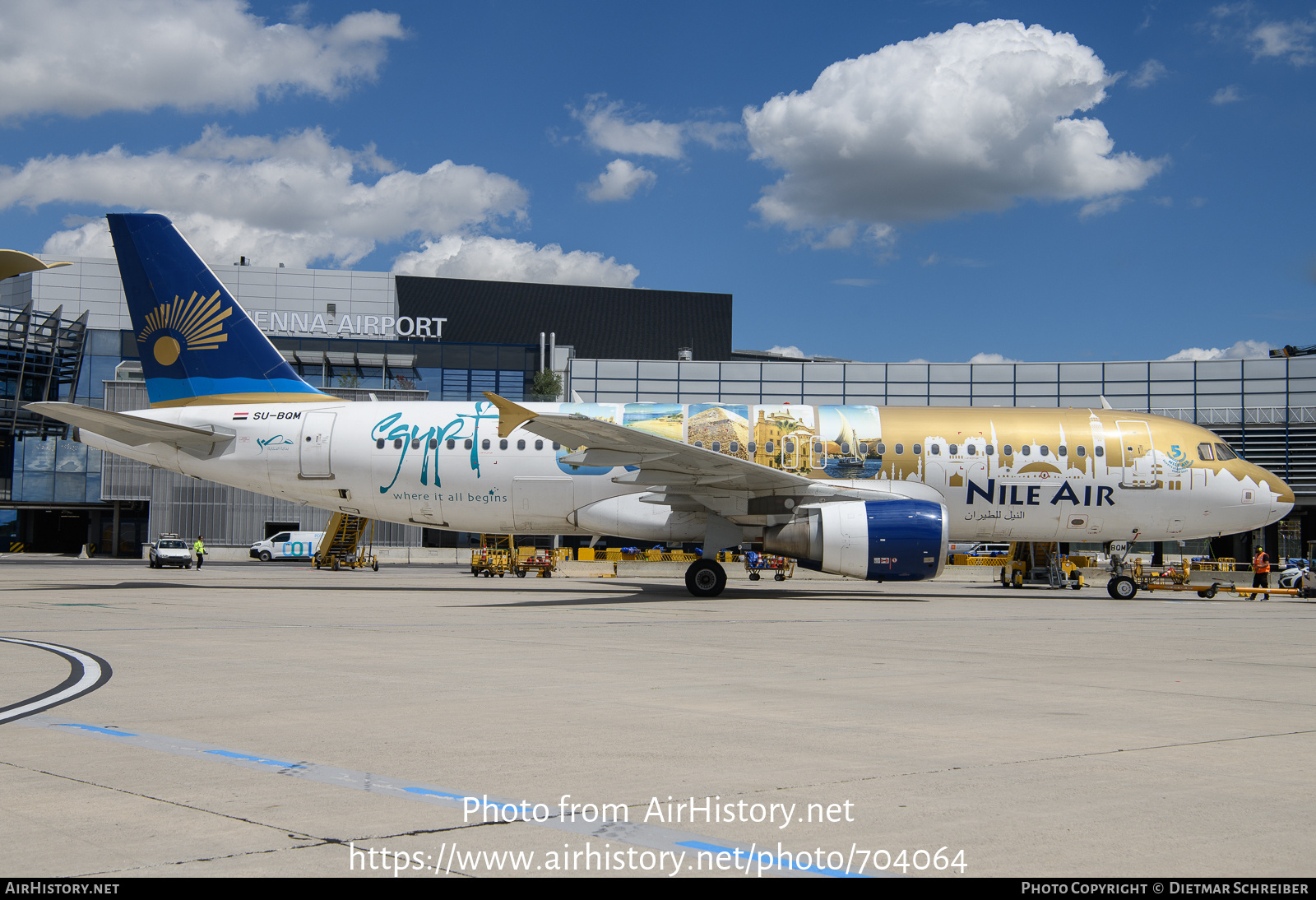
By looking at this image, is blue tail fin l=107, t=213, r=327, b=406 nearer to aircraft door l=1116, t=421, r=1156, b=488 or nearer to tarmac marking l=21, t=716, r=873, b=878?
tarmac marking l=21, t=716, r=873, b=878

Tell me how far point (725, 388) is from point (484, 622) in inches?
1758

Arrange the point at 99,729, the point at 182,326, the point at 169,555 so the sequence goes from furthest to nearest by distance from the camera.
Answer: the point at 169,555 → the point at 182,326 → the point at 99,729

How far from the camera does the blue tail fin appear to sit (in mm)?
23859

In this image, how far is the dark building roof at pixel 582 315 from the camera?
247ft

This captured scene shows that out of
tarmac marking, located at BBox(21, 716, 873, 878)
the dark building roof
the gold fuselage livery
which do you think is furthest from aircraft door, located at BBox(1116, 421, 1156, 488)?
the dark building roof

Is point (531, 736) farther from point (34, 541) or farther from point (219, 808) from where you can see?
point (34, 541)

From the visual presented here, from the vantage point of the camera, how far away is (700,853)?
377 cm

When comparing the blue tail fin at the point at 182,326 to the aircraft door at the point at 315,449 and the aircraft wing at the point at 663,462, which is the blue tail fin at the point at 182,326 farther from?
the aircraft wing at the point at 663,462

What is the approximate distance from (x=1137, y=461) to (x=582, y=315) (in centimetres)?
5874

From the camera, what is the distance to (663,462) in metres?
20.1

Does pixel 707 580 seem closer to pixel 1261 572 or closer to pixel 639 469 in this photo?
pixel 639 469

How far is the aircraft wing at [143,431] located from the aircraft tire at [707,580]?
11112mm

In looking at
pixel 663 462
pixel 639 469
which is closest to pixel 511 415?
pixel 663 462

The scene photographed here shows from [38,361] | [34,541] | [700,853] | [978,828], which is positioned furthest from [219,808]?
[34,541]
